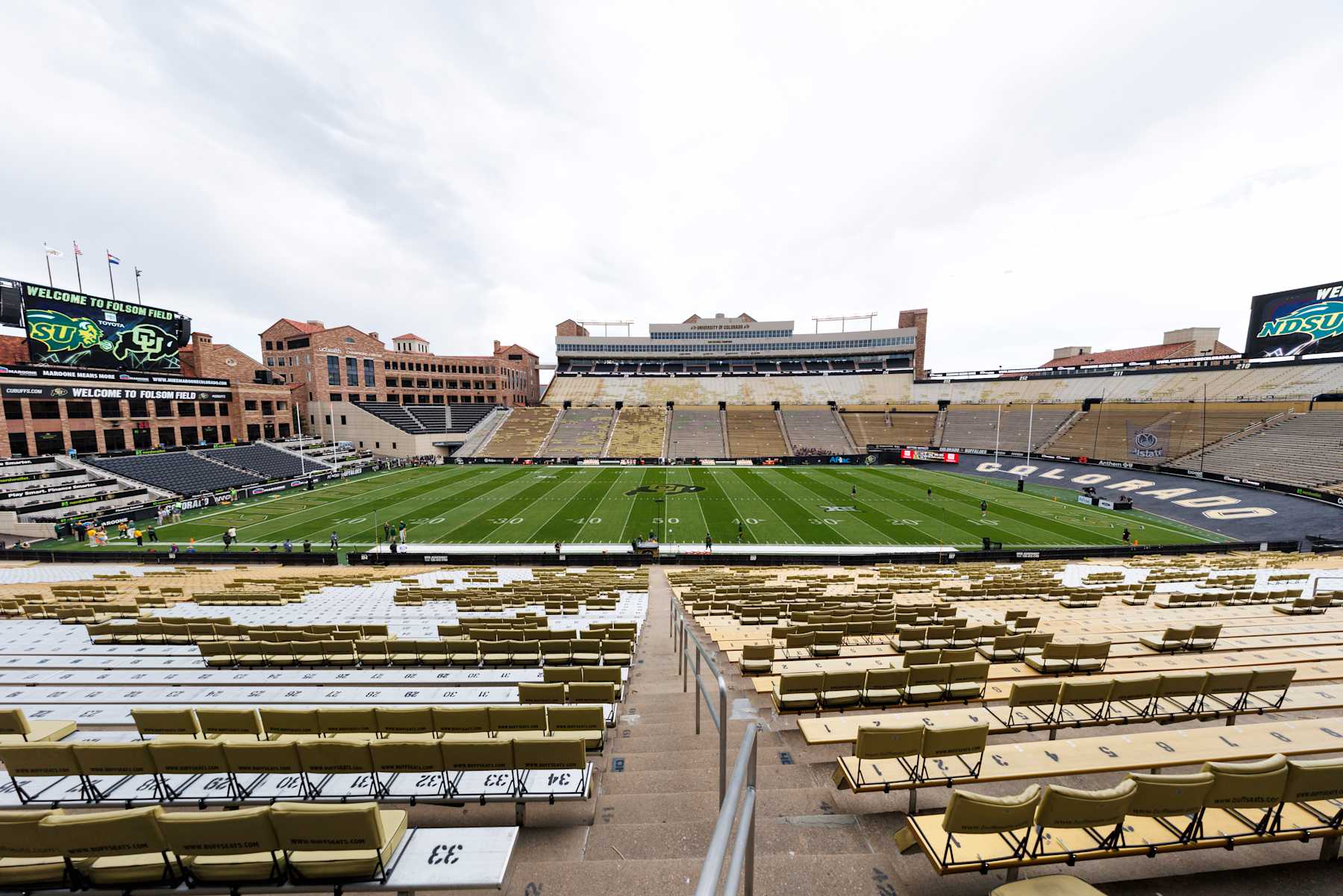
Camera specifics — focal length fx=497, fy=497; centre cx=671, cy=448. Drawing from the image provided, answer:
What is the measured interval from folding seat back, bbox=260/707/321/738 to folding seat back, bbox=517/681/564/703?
2.15 meters

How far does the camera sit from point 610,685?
6355mm

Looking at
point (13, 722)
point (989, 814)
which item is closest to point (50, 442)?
point (13, 722)

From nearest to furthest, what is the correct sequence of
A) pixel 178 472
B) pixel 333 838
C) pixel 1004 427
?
pixel 333 838
pixel 178 472
pixel 1004 427

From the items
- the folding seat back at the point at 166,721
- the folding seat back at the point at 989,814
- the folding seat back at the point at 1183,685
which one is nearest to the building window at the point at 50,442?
the folding seat back at the point at 166,721

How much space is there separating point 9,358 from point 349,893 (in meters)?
76.8

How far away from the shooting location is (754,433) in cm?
7481

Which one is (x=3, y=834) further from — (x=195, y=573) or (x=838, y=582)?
(x=195, y=573)

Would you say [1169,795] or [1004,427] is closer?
[1169,795]

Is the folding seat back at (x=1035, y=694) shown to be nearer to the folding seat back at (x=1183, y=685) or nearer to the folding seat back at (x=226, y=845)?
the folding seat back at (x=1183, y=685)

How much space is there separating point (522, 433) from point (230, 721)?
7181 cm

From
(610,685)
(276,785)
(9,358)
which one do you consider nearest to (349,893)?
(276,785)

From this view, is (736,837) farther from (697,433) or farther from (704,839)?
(697,433)

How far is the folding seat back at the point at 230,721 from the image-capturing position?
5.32 m

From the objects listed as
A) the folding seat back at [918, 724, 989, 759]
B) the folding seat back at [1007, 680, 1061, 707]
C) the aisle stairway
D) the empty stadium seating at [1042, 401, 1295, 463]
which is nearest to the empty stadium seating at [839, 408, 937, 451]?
the empty stadium seating at [1042, 401, 1295, 463]
